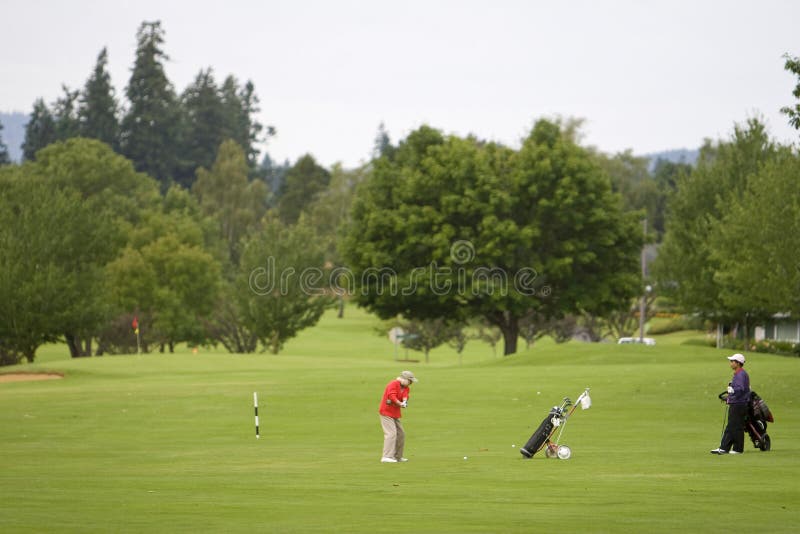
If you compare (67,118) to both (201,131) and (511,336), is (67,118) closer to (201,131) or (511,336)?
(201,131)

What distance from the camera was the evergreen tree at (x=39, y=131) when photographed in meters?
173

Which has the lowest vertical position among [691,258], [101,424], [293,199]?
[101,424]

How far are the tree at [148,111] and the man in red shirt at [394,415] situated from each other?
15203 centimetres

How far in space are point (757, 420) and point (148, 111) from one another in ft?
516

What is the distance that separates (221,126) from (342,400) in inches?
5997

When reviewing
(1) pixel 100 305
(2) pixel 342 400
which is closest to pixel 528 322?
(1) pixel 100 305

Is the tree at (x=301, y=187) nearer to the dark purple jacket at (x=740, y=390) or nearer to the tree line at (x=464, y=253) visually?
the tree line at (x=464, y=253)

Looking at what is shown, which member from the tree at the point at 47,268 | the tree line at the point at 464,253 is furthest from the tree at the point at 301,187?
the tree at the point at 47,268

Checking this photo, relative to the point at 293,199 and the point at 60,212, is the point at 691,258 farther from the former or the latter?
the point at 293,199

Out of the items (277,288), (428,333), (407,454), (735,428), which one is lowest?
(407,454)

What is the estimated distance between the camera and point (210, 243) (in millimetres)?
123812

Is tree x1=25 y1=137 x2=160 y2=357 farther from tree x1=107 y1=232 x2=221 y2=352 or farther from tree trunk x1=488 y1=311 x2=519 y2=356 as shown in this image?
tree trunk x1=488 y1=311 x2=519 y2=356

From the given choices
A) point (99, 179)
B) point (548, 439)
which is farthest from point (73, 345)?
point (548, 439)

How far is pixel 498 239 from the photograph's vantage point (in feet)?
221
